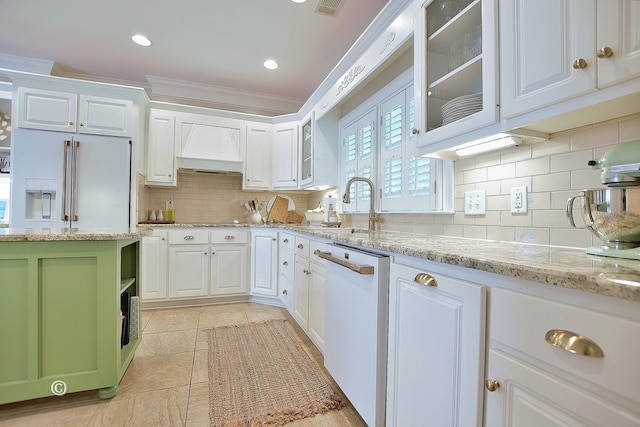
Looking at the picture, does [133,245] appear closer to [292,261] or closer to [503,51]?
[292,261]

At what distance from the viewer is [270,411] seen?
4.99ft

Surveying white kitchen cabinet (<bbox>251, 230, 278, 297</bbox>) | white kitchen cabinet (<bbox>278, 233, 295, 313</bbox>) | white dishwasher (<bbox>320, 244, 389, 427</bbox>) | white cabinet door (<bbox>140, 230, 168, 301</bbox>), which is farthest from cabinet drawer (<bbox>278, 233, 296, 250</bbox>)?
white cabinet door (<bbox>140, 230, 168, 301</bbox>)

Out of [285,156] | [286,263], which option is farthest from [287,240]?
[285,156]

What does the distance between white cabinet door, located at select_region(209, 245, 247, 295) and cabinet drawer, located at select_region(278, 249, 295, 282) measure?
19.8 inches

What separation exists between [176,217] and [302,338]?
2.32 metres

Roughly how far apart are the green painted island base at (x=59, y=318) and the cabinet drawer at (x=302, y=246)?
3.95 ft

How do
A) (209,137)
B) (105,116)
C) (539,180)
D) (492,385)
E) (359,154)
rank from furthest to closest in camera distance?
(209,137)
(105,116)
(359,154)
(539,180)
(492,385)

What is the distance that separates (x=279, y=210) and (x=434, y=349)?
3.13 meters

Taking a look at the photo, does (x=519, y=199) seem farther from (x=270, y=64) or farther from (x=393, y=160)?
(x=270, y=64)

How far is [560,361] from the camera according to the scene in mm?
623

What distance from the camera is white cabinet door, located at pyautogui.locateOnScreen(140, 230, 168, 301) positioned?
3.12 metres

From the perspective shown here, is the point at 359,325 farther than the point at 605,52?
Yes

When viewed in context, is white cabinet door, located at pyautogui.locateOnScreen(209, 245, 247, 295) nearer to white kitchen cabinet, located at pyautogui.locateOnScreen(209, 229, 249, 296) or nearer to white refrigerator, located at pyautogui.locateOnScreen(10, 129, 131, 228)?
white kitchen cabinet, located at pyautogui.locateOnScreen(209, 229, 249, 296)

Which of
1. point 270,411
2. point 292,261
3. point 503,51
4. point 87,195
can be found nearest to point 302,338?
point 292,261
